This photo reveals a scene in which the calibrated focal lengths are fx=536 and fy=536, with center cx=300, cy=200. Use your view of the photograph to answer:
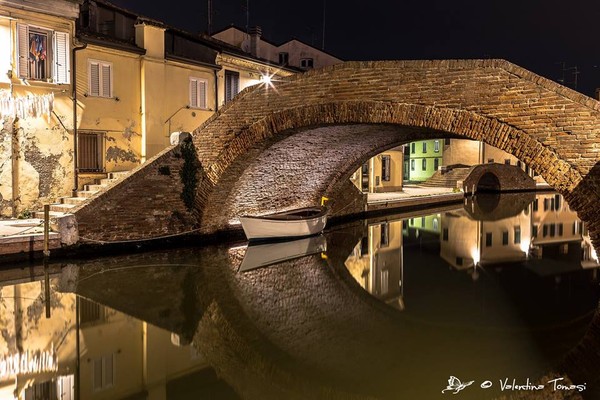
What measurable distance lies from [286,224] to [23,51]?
7.56 metres

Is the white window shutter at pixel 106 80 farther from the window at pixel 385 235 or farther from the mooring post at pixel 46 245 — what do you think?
the window at pixel 385 235

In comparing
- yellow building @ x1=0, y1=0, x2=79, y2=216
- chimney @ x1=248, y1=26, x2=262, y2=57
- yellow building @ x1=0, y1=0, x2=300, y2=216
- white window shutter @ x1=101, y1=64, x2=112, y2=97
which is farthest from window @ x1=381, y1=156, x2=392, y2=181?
yellow building @ x1=0, y1=0, x2=79, y2=216

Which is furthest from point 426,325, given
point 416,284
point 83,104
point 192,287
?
point 83,104

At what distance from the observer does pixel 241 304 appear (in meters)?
8.88

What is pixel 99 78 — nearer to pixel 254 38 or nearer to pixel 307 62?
pixel 254 38

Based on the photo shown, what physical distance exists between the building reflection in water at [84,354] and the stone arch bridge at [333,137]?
3506 millimetres

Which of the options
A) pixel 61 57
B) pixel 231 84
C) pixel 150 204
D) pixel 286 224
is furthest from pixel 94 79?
pixel 286 224

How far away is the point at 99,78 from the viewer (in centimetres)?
1436

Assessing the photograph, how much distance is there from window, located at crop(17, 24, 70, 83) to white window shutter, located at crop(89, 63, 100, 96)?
781mm

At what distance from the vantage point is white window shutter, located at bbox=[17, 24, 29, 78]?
12414 millimetres

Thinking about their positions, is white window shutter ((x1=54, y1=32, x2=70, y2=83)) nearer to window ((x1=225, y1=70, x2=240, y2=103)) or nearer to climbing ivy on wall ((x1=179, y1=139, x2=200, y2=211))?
climbing ivy on wall ((x1=179, y1=139, x2=200, y2=211))

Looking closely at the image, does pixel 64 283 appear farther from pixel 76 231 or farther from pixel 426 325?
pixel 426 325

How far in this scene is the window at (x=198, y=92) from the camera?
17125 mm

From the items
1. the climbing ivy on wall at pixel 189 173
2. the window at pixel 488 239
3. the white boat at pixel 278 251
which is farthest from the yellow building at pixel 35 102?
the window at pixel 488 239
